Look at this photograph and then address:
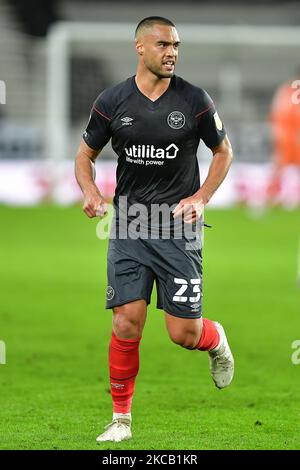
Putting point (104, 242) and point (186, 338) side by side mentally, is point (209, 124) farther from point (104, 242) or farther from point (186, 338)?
point (104, 242)

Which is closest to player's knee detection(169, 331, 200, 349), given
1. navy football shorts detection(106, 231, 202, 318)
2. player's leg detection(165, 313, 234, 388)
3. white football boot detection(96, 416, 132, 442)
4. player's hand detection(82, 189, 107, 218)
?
player's leg detection(165, 313, 234, 388)

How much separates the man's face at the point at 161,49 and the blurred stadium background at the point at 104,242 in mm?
2107

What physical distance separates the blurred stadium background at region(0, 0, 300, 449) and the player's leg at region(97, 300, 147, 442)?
0.61 ft

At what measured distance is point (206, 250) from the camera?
18578 mm

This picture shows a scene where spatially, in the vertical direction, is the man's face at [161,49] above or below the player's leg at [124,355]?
above

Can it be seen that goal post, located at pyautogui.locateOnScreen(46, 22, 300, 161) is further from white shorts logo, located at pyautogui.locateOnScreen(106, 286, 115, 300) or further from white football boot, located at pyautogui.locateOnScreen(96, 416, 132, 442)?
white football boot, located at pyautogui.locateOnScreen(96, 416, 132, 442)

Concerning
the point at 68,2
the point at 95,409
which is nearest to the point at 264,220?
the point at 68,2

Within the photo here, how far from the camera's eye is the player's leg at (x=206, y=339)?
680 cm

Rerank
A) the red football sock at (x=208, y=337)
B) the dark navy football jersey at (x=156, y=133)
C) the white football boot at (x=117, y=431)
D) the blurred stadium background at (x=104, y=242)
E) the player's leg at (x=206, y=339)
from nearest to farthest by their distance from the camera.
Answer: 1. the white football boot at (x=117, y=431)
2. the dark navy football jersey at (x=156, y=133)
3. the player's leg at (x=206, y=339)
4. the red football sock at (x=208, y=337)
5. the blurred stadium background at (x=104, y=242)

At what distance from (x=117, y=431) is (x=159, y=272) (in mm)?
958

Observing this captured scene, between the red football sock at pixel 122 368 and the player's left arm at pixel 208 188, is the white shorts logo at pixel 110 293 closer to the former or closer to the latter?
the red football sock at pixel 122 368

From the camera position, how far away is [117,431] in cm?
649

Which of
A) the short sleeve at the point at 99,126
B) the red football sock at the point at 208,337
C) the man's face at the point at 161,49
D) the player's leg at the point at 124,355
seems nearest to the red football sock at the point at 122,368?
the player's leg at the point at 124,355

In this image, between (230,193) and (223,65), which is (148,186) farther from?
(223,65)
